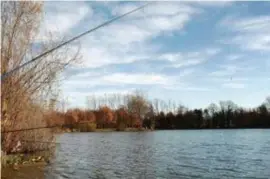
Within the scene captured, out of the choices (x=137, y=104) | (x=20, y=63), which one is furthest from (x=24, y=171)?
(x=137, y=104)

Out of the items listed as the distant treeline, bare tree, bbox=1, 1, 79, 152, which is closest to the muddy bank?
bare tree, bbox=1, 1, 79, 152

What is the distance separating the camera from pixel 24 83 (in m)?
19.4

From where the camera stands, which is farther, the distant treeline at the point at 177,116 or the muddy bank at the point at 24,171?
the distant treeline at the point at 177,116

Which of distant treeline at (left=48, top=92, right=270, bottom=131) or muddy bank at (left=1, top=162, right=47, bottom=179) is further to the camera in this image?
distant treeline at (left=48, top=92, right=270, bottom=131)

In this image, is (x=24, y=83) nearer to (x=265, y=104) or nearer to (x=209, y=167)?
(x=209, y=167)

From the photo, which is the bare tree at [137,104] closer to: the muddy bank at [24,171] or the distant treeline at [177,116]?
the distant treeline at [177,116]

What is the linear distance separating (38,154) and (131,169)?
19.8 feet

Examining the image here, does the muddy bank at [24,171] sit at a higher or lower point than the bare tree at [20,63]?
lower

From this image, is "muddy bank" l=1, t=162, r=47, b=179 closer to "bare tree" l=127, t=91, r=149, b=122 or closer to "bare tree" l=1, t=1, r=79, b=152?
"bare tree" l=1, t=1, r=79, b=152

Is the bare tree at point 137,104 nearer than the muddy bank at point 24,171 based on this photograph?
No

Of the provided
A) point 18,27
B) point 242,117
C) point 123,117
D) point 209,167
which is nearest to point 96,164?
point 209,167

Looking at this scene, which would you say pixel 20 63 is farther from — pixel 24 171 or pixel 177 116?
pixel 177 116

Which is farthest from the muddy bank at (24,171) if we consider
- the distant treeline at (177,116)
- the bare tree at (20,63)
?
the distant treeline at (177,116)

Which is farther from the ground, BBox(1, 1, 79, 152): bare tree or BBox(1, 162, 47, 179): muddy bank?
BBox(1, 1, 79, 152): bare tree
